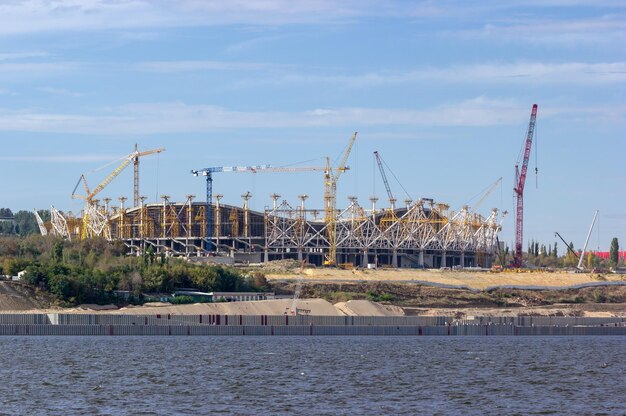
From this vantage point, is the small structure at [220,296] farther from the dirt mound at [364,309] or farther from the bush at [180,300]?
the dirt mound at [364,309]

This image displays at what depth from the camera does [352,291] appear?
198 m

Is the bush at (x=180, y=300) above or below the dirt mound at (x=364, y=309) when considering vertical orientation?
above

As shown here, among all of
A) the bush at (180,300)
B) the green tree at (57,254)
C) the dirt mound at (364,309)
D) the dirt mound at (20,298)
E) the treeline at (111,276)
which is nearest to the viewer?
the dirt mound at (20,298)

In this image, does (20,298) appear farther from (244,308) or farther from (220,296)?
(220,296)

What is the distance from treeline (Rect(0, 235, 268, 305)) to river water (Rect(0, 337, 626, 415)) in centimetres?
2626

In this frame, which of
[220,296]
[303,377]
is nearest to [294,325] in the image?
[220,296]

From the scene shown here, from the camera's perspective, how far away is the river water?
224 feet

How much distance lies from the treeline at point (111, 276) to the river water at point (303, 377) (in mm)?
26261

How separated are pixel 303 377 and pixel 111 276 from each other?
8129 centimetres

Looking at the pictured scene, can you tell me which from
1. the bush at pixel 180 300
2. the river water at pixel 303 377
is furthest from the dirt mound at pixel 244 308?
the river water at pixel 303 377

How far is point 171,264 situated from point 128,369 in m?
93.2

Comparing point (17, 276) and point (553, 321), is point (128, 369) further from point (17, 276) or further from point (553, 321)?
point (553, 321)

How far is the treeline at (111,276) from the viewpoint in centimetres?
15450

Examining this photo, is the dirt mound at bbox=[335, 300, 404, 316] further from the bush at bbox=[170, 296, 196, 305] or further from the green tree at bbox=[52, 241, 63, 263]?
the green tree at bbox=[52, 241, 63, 263]
